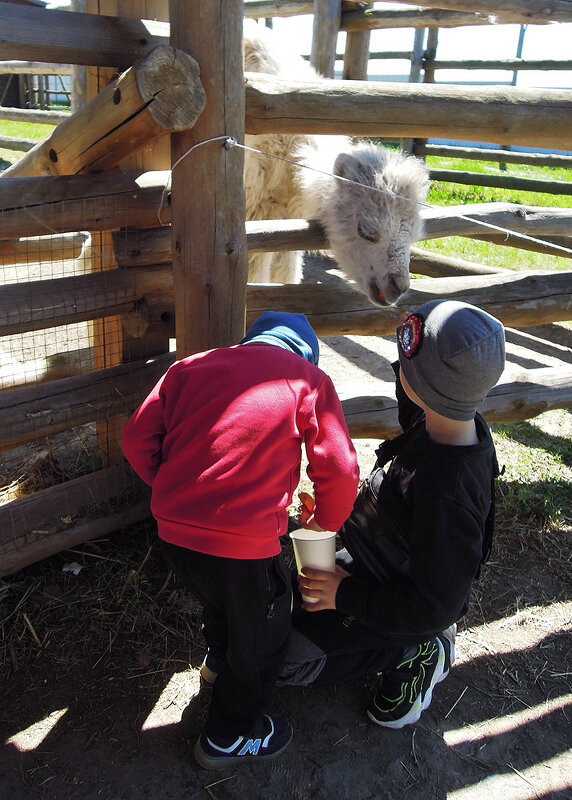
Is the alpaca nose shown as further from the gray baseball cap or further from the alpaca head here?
the gray baseball cap

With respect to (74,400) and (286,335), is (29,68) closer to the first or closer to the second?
(74,400)

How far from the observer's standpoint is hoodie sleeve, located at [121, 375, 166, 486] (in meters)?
1.97

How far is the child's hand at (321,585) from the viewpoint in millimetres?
2164

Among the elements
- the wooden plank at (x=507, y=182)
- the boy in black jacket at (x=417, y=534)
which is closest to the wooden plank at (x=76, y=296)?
the boy in black jacket at (x=417, y=534)

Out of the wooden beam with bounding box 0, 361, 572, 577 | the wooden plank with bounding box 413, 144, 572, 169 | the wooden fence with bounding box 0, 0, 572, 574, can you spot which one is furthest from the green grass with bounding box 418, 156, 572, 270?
the wooden fence with bounding box 0, 0, 572, 574

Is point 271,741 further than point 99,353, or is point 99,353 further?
point 99,353

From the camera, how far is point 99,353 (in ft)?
10.5

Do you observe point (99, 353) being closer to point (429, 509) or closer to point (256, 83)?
point (256, 83)

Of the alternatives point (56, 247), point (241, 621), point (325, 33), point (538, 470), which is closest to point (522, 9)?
point (325, 33)

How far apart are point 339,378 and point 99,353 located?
2.54 m

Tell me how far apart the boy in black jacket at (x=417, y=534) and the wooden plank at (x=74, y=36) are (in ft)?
4.63

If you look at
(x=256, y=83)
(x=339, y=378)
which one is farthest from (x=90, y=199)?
(x=339, y=378)

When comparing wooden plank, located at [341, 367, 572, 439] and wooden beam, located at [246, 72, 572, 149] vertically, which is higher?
wooden beam, located at [246, 72, 572, 149]

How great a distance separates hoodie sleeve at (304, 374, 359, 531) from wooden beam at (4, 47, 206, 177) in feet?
3.22
